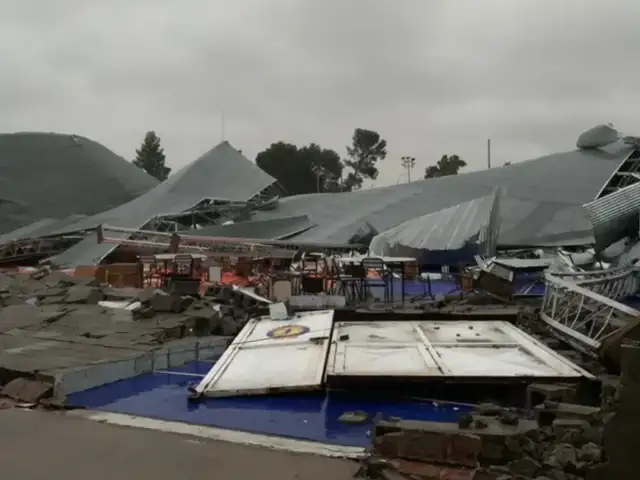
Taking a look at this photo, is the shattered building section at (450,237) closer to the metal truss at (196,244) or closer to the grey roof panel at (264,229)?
the metal truss at (196,244)

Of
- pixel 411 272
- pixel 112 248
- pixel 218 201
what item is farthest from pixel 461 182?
pixel 112 248

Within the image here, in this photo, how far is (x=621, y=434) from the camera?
342 centimetres

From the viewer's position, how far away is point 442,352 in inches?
334

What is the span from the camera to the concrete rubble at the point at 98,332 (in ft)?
27.0

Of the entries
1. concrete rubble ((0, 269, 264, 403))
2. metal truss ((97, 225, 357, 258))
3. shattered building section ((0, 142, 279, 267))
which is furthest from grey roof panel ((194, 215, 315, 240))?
concrete rubble ((0, 269, 264, 403))

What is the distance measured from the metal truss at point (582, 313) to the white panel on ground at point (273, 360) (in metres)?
3.43

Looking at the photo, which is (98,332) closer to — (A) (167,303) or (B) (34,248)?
(A) (167,303)

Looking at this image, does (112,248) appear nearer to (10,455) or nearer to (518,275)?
(518,275)

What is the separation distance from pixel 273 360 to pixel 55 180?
174 feet

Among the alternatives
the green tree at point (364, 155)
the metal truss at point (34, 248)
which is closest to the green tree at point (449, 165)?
the green tree at point (364, 155)

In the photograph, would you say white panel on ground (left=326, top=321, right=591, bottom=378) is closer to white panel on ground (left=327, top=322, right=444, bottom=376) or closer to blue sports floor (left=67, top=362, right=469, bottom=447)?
white panel on ground (left=327, top=322, right=444, bottom=376)

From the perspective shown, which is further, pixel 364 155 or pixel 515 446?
pixel 364 155

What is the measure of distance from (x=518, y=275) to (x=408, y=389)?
42.3ft

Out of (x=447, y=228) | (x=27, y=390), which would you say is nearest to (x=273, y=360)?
(x=27, y=390)
